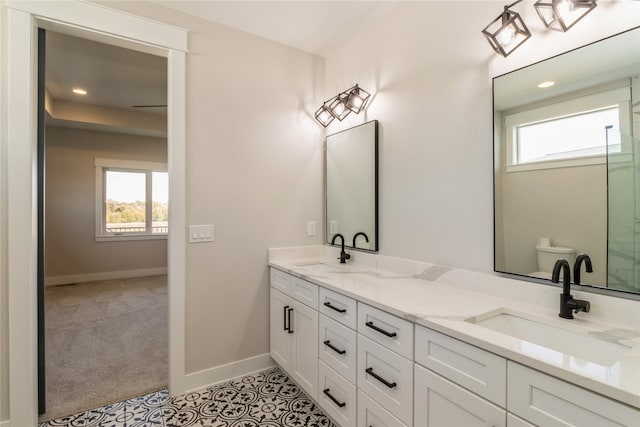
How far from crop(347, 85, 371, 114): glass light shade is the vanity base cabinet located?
151 cm

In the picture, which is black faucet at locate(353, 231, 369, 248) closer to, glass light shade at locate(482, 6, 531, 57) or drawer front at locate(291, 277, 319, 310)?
drawer front at locate(291, 277, 319, 310)

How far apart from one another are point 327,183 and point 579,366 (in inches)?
82.6

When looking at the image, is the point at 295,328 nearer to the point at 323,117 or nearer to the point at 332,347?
the point at 332,347

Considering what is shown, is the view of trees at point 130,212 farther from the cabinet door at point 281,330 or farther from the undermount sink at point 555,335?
the undermount sink at point 555,335

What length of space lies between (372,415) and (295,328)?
79 centimetres

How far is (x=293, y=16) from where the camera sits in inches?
86.0

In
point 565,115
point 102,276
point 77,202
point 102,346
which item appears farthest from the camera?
point 102,276

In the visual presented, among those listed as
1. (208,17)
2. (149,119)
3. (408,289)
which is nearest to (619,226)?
(408,289)

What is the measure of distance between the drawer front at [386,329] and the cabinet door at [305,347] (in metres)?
0.46

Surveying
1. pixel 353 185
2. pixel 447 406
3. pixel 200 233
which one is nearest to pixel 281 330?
pixel 200 233

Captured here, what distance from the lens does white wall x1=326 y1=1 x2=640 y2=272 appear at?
1481 mm

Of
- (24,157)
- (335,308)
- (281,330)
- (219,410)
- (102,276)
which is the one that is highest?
(24,157)

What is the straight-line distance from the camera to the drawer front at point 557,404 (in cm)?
73

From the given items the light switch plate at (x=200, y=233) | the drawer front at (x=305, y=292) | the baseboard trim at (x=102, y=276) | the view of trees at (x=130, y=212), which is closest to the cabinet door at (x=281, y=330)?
the drawer front at (x=305, y=292)
